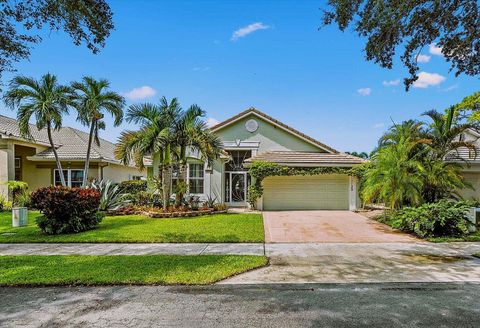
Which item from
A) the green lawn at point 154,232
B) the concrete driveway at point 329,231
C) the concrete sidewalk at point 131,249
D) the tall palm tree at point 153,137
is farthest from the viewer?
the tall palm tree at point 153,137

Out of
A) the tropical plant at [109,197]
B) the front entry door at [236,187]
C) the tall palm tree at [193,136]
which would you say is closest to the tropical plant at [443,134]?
the tall palm tree at [193,136]

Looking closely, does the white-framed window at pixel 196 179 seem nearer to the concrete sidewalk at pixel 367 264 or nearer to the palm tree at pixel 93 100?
the palm tree at pixel 93 100

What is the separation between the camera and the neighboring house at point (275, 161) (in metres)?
18.3

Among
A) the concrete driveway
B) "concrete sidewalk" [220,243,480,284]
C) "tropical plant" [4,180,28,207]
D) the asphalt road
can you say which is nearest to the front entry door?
the concrete driveway

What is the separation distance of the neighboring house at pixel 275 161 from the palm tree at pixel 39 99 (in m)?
7.53

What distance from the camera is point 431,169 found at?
1280cm

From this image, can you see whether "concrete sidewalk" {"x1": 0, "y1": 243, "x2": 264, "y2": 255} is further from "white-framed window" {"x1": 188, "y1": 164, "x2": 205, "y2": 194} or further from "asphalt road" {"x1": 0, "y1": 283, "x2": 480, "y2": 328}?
"white-framed window" {"x1": 188, "y1": 164, "x2": 205, "y2": 194}

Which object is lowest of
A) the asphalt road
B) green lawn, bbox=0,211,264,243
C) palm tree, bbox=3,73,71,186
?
the asphalt road

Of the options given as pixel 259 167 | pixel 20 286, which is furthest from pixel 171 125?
pixel 20 286

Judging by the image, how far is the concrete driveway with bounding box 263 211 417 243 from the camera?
966cm

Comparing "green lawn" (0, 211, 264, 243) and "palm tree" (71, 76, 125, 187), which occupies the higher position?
"palm tree" (71, 76, 125, 187)

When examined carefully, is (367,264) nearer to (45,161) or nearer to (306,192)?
(306,192)

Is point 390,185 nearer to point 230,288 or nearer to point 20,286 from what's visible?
point 230,288

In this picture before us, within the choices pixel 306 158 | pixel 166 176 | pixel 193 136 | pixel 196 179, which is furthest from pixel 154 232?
pixel 306 158
